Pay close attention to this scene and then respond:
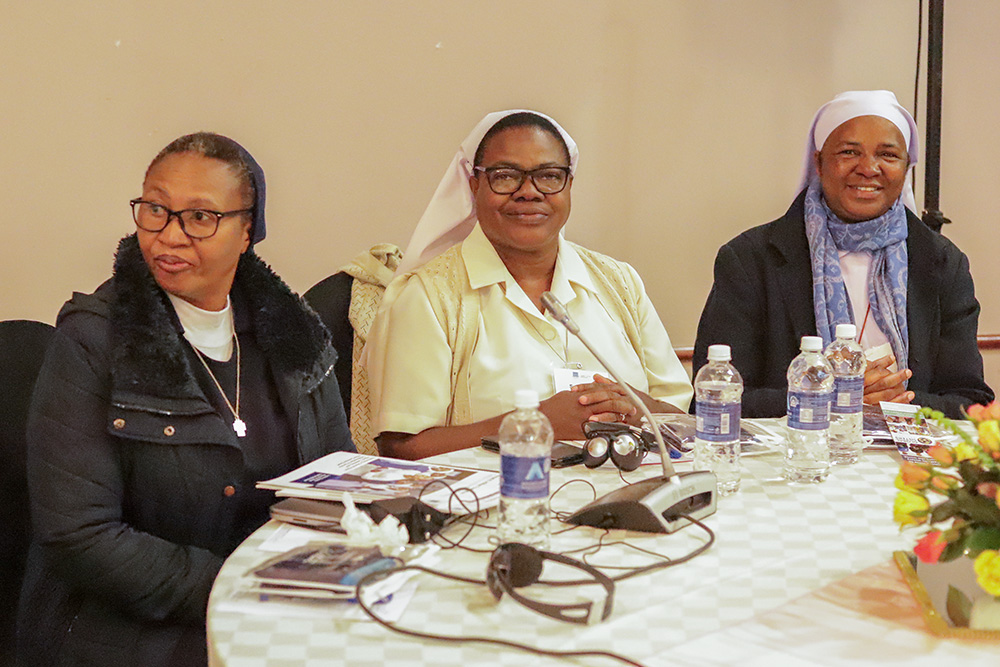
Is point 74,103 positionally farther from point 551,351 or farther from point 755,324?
point 755,324

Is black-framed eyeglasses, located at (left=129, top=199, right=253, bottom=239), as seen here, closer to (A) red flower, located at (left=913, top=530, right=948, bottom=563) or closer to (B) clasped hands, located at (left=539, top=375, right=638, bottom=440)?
(B) clasped hands, located at (left=539, top=375, right=638, bottom=440)

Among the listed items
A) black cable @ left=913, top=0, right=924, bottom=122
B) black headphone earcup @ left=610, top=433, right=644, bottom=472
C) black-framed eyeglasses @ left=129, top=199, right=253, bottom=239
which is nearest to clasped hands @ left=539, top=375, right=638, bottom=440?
black headphone earcup @ left=610, top=433, right=644, bottom=472

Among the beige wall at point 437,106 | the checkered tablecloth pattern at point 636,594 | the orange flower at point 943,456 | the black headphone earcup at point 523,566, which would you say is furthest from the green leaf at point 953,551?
the beige wall at point 437,106

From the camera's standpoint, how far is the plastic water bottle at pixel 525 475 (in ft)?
5.02

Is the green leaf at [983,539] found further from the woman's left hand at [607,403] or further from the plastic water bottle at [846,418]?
the woman's left hand at [607,403]

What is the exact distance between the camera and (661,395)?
2.87 meters

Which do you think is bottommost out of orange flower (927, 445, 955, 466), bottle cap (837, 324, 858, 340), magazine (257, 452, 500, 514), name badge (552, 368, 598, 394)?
magazine (257, 452, 500, 514)

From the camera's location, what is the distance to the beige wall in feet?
11.1

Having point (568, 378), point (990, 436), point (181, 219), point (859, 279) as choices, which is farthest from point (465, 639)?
point (859, 279)

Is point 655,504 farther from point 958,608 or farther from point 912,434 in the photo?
point 912,434

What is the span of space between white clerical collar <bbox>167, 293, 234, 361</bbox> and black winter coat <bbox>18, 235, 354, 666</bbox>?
0.03m

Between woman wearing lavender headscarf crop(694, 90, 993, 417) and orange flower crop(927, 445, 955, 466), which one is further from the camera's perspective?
woman wearing lavender headscarf crop(694, 90, 993, 417)

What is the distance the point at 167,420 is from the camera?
194cm

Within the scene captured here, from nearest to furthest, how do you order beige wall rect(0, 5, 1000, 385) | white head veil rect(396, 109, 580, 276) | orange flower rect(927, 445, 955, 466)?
orange flower rect(927, 445, 955, 466), white head veil rect(396, 109, 580, 276), beige wall rect(0, 5, 1000, 385)
